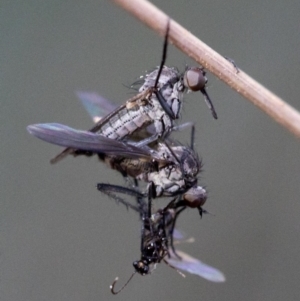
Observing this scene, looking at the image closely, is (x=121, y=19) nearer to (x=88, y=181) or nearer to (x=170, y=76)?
(x=88, y=181)

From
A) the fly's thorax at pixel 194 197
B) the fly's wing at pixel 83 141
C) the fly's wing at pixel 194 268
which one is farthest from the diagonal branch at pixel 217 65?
the fly's wing at pixel 194 268

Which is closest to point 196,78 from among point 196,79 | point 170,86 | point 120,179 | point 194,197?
point 196,79

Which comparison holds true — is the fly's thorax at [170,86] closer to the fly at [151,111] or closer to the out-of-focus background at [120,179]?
the fly at [151,111]

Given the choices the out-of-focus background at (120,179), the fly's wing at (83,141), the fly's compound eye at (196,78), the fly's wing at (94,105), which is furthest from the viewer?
the out-of-focus background at (120,179)

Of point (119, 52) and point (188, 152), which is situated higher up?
point (119, 52)

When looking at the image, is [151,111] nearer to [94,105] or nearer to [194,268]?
[94,105]

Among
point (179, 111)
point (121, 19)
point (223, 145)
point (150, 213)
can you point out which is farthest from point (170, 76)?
point (121, 19)
